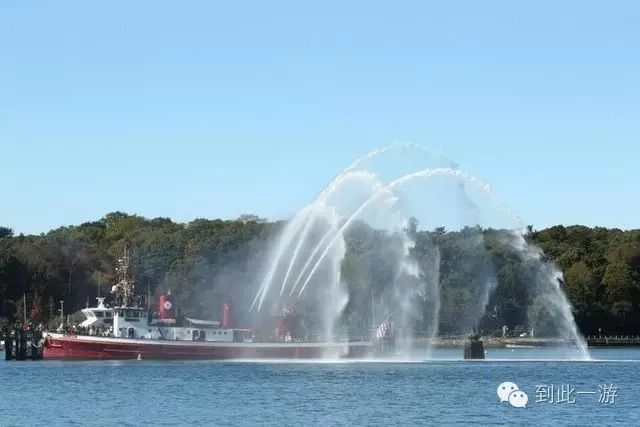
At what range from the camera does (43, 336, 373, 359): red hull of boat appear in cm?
10975

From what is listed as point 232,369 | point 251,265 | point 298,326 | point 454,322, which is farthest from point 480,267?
point 232,369

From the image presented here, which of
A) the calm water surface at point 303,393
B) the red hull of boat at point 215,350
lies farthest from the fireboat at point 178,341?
the calm water surface at point 303,393

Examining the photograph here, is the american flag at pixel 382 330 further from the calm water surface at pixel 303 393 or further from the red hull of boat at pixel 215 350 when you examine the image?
the calm water surface at pixel 303 393

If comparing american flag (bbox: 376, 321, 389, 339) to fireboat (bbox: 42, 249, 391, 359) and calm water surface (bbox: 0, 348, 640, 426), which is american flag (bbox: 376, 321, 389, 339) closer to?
fireboat (bbox: 42, 249, 391, 359)

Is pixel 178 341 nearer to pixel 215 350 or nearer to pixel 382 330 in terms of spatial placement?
pixel 215 350

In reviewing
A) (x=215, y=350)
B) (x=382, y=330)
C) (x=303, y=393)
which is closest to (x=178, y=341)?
(x=215, y=350)

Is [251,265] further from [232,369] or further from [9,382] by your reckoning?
[9,382]

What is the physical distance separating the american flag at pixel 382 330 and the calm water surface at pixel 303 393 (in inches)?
103

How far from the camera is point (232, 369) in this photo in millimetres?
103062

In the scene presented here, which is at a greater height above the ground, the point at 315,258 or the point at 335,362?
the point at 315,258

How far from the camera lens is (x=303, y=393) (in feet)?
265

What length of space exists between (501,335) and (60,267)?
6201 centimetres

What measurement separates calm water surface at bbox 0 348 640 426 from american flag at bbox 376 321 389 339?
2625 millimetres

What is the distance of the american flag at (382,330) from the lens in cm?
10731
